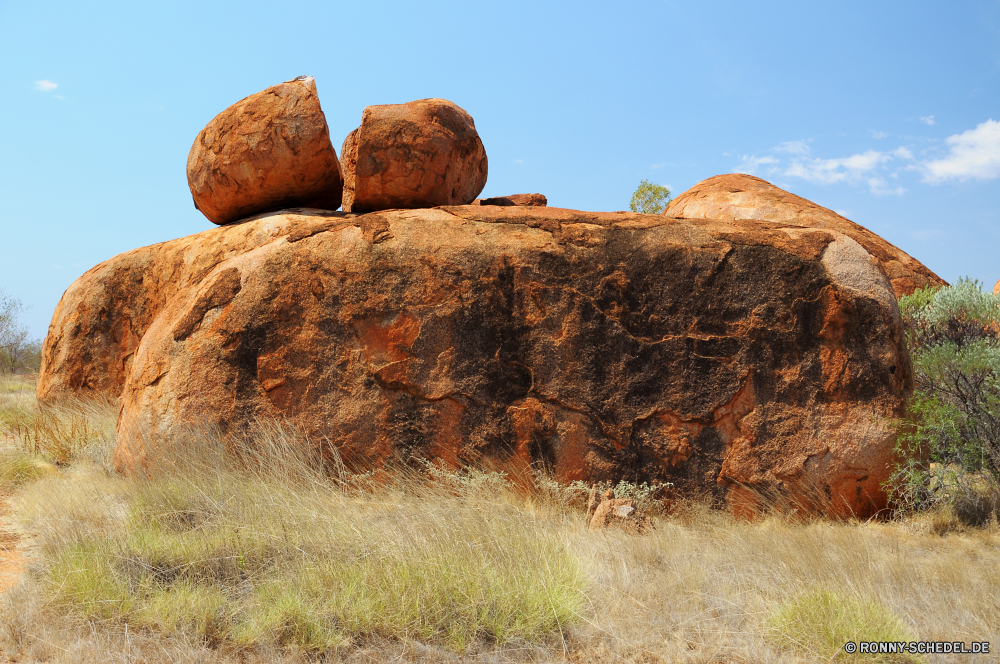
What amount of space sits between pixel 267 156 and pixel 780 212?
554 centimetres

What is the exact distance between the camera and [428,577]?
2.97 m

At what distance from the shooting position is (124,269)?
21.9 ft

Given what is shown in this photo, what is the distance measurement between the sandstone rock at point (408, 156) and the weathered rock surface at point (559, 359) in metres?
1.19

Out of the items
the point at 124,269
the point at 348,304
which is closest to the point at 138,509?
the point at 348,304

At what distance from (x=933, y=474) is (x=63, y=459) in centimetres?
653

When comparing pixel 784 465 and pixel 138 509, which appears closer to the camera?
pixel 138 509

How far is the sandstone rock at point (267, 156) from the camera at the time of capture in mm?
5914

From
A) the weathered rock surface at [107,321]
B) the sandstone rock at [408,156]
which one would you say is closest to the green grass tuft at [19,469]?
the weathered rock surface at [107,321]

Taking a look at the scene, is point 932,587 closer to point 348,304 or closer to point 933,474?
point 933,474

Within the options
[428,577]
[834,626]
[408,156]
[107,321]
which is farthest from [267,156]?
[834,626]

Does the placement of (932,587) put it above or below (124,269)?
below

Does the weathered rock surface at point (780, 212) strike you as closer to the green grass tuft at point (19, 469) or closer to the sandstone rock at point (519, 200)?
the sandstone rock at point (519, 200)

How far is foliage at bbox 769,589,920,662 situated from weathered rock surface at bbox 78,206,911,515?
1633 millimetres

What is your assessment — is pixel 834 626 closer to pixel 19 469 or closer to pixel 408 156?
pixel 408 156
